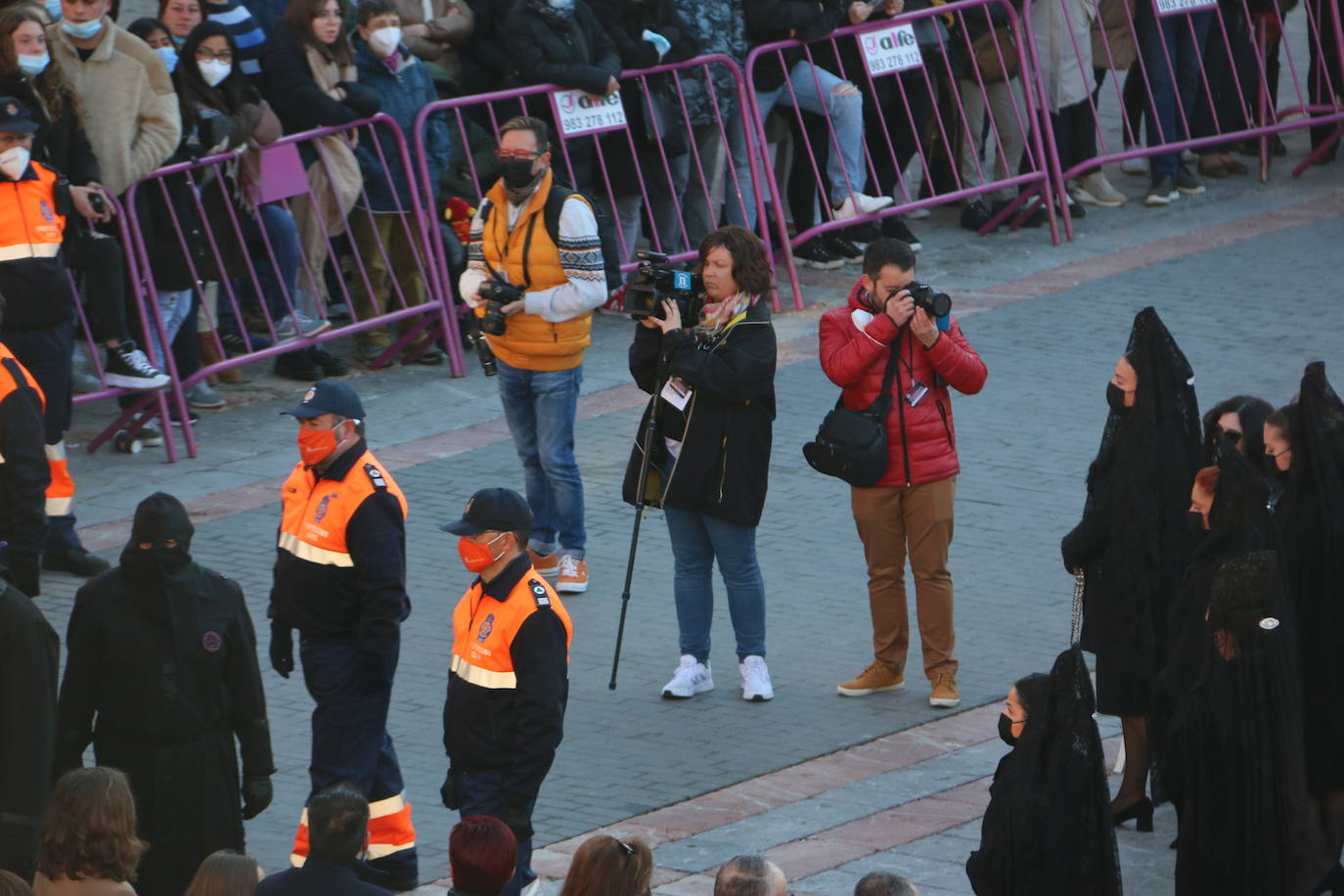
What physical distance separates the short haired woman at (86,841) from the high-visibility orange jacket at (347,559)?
5.61 ft

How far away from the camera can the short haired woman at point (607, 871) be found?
18.6ft

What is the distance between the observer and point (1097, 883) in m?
6.66

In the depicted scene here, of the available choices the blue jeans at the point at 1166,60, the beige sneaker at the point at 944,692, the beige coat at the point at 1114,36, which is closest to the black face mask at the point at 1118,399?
the beige sneaker at the point at 944,692

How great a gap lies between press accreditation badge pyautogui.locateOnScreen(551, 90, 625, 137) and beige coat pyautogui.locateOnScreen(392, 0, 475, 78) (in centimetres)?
89

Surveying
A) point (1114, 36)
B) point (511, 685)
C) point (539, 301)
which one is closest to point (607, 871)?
point (511, 685)

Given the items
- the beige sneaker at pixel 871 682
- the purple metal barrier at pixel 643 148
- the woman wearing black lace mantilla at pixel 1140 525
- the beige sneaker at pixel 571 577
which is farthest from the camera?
the purple metal barrier at pixel 643 148

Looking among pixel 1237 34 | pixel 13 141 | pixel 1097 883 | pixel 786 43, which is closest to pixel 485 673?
pixel 1097 883

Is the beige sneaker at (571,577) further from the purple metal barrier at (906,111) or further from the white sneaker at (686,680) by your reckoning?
the purple metal barrier at (906,111)

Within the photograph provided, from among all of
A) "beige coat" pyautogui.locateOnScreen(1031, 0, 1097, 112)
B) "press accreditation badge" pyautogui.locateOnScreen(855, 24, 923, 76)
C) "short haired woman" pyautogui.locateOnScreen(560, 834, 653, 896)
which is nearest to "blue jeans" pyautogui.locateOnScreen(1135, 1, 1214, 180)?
"beige coat" pyautogui.locateOnScreen(1031, 0, 1097, 112)

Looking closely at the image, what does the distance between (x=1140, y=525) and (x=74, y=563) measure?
17.4 feet

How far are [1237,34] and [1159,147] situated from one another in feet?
5.22

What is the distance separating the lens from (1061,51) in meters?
16.6

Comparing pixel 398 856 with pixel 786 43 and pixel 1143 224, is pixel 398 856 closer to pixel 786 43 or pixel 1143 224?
pixel 786 43

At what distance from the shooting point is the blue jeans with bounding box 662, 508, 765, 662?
373 inches
